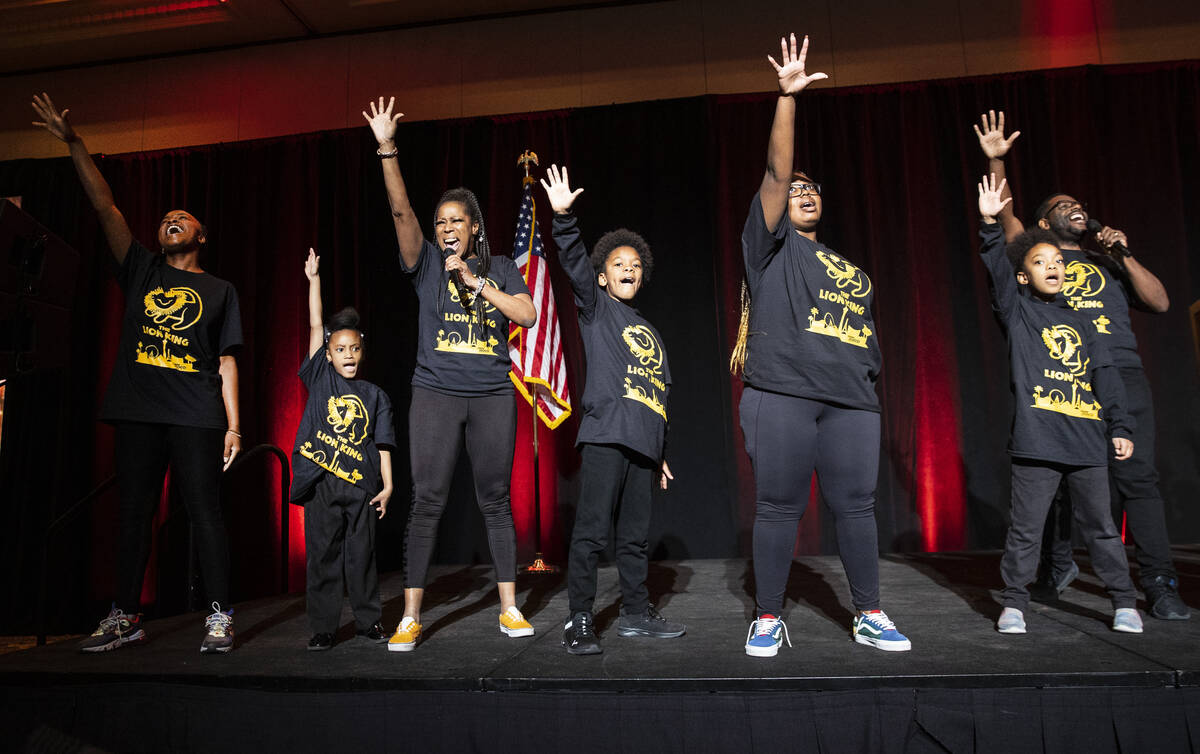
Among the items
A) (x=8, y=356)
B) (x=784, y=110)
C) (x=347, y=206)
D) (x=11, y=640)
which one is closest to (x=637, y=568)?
(x=784, y=110)

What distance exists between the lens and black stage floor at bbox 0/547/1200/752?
1.95m

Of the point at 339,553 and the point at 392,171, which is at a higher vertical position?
the point at 392,171

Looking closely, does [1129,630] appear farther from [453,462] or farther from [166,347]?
[166,347]

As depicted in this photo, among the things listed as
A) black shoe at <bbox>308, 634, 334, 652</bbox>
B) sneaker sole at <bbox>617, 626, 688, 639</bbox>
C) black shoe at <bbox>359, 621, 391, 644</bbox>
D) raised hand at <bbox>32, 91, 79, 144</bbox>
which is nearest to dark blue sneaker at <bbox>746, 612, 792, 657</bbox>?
sneaker sole at <bbox>617, 626, 688, 639</bbox>

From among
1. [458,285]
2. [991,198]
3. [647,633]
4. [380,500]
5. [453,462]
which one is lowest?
[647,633]

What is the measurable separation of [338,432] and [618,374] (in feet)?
3.46

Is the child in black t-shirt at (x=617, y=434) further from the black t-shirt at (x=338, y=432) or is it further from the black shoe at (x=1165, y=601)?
the black shoe at (x=1165, y=601)

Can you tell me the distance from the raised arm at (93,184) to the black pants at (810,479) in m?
2.48

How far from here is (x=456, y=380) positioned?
2.77m

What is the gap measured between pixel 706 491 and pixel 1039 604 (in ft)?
9.31

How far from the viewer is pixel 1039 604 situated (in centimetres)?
299

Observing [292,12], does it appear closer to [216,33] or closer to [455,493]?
[216,33]

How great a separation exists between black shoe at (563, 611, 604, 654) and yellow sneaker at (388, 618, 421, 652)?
0.53m

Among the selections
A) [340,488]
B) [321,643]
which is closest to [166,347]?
[340,488]
